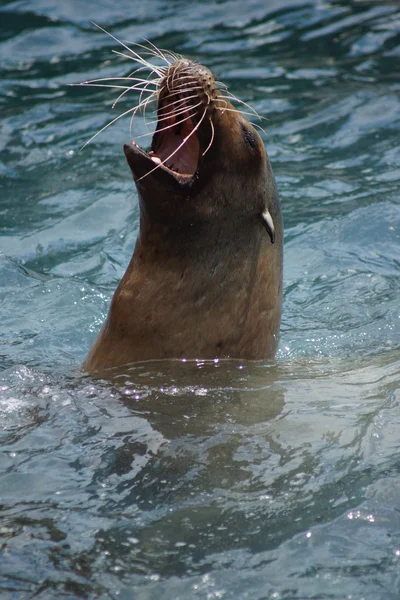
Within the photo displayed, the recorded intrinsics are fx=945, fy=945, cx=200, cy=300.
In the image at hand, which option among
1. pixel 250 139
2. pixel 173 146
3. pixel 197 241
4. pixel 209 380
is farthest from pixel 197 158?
pixel 209 380

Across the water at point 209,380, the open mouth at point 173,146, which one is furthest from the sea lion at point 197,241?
the water at point 209,380

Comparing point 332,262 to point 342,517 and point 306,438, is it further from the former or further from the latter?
point 342,517

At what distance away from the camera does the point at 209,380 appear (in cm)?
398

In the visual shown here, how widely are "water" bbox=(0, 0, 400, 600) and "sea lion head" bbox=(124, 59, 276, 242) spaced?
69 centimetres

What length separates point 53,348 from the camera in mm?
5188

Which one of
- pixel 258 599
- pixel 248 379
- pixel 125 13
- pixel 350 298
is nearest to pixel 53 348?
pixel 248 379

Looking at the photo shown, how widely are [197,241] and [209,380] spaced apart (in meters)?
0.61

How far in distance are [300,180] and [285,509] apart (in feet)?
16.3

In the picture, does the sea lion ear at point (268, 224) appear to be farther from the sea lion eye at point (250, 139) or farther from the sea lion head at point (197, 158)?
the sea lion eye at point (250, 139)

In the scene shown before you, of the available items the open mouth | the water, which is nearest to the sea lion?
the open mouth

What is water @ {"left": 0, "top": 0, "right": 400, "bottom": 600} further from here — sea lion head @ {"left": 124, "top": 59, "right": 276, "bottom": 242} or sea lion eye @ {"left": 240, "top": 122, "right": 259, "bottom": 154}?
sea lion eye @ {"left": 240, "top": 122, "right": 259, "bottom": 154}

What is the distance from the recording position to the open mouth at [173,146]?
3754 mm

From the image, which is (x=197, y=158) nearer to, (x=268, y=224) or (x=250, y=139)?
(x=250, y=139)

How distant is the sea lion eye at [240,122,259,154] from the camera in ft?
13.5
